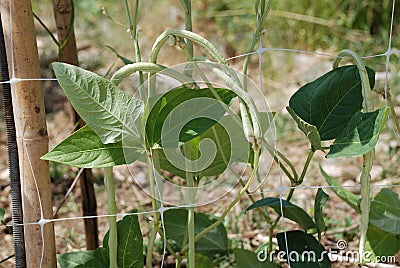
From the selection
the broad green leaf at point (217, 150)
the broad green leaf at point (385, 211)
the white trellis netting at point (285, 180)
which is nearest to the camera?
the broad green leaf at point (217, 150)

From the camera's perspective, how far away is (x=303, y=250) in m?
0.86

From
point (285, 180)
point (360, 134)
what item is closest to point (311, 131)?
point (360, 134)

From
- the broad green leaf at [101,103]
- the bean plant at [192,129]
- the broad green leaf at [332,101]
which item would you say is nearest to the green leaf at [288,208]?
the bean plant at [192,129]

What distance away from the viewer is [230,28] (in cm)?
282

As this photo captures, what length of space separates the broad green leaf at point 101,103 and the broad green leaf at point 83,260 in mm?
199

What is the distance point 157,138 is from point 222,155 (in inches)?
5.1

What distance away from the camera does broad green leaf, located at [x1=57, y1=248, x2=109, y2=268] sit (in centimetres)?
80

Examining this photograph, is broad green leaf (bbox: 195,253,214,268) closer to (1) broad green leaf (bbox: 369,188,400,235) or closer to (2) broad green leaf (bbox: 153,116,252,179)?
(2) broad green leaf (bbox: 153,116,252,179)

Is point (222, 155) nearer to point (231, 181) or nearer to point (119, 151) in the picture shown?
point (119, 151)

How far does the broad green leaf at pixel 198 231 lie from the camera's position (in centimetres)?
93

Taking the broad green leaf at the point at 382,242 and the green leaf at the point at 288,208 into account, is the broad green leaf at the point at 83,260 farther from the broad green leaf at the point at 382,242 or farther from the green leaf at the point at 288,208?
the broad green leaf at the point at 382,242

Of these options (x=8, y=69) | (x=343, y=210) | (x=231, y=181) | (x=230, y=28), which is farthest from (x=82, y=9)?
(x=8, y=69)

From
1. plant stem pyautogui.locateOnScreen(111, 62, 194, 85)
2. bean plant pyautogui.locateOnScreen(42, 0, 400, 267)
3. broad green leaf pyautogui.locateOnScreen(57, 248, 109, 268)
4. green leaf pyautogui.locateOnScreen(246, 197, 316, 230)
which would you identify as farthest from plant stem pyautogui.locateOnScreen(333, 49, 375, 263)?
broad green leaf pyautogui.locateOnScreen(57, 248, 109, 268)

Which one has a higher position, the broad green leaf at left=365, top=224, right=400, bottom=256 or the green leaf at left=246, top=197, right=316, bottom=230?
the green leaf at left=246, top=197, right=316, bottom=230
